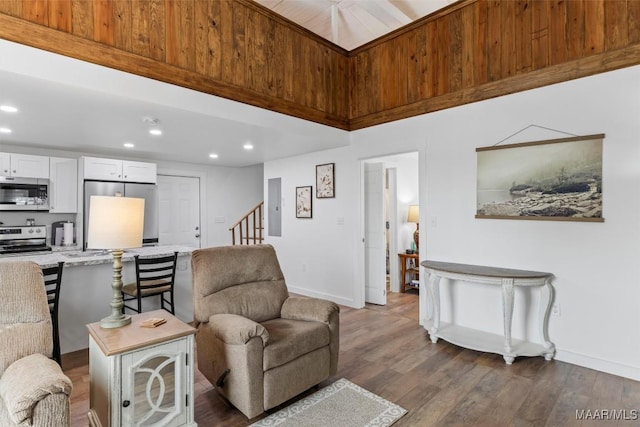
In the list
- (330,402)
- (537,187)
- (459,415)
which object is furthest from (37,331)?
(537,187)

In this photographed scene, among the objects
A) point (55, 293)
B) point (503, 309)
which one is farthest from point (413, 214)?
point (55, 293)

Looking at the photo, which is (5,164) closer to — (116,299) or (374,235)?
(116,299)

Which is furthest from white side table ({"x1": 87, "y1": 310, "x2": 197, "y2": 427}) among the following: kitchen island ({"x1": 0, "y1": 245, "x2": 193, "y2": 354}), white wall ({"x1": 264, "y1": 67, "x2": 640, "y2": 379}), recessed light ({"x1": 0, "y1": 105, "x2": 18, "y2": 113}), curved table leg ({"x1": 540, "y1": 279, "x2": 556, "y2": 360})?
curved table leg ({"x1": 540, "y1": 279, "x2": 556, "y2": 360})

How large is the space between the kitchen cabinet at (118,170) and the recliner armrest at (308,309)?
3.80 meters

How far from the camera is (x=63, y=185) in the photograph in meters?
4.80

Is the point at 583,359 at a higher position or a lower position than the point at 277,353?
→ lower

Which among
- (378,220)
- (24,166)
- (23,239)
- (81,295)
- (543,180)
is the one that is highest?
(24,166)

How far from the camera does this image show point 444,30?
11.9 feet

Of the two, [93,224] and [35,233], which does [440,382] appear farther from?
[35,233]

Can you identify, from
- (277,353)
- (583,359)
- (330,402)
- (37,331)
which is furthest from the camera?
(583,359)

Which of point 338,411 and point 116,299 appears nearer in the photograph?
point 116,299

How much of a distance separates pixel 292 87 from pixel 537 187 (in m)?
2.71

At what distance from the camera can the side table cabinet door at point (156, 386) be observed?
1738mm

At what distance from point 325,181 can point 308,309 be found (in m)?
2.66
